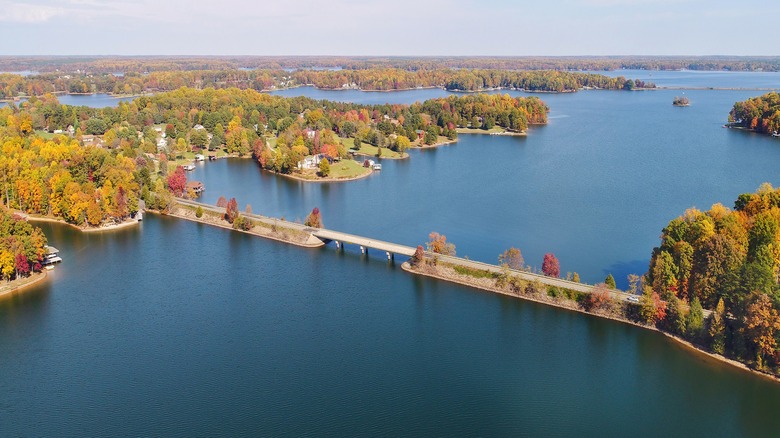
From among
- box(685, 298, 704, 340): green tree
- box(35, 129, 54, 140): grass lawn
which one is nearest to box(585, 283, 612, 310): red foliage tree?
box(685, 298, 704, 340): green tree

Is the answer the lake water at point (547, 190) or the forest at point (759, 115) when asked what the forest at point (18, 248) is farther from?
the forest at point (759, 115)

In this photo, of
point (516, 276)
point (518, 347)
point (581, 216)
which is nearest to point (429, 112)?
point (581, 216)

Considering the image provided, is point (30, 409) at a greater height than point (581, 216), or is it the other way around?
point (581, 216)

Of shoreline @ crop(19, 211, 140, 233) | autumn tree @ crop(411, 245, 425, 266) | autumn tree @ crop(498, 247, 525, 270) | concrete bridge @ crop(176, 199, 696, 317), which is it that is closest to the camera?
concrete bridge @ crop(176, 199, 696, 317)

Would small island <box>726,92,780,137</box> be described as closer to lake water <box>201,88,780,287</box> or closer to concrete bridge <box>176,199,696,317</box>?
lake water <box>201,88,780,287</box>

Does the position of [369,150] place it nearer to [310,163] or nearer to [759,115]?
[310,163]

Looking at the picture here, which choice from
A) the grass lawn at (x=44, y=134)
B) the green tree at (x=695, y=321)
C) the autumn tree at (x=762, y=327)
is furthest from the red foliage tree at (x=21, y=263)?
the grass lawn at (x=44, y=134)

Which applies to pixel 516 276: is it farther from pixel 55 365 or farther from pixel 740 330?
pixel 55 365
